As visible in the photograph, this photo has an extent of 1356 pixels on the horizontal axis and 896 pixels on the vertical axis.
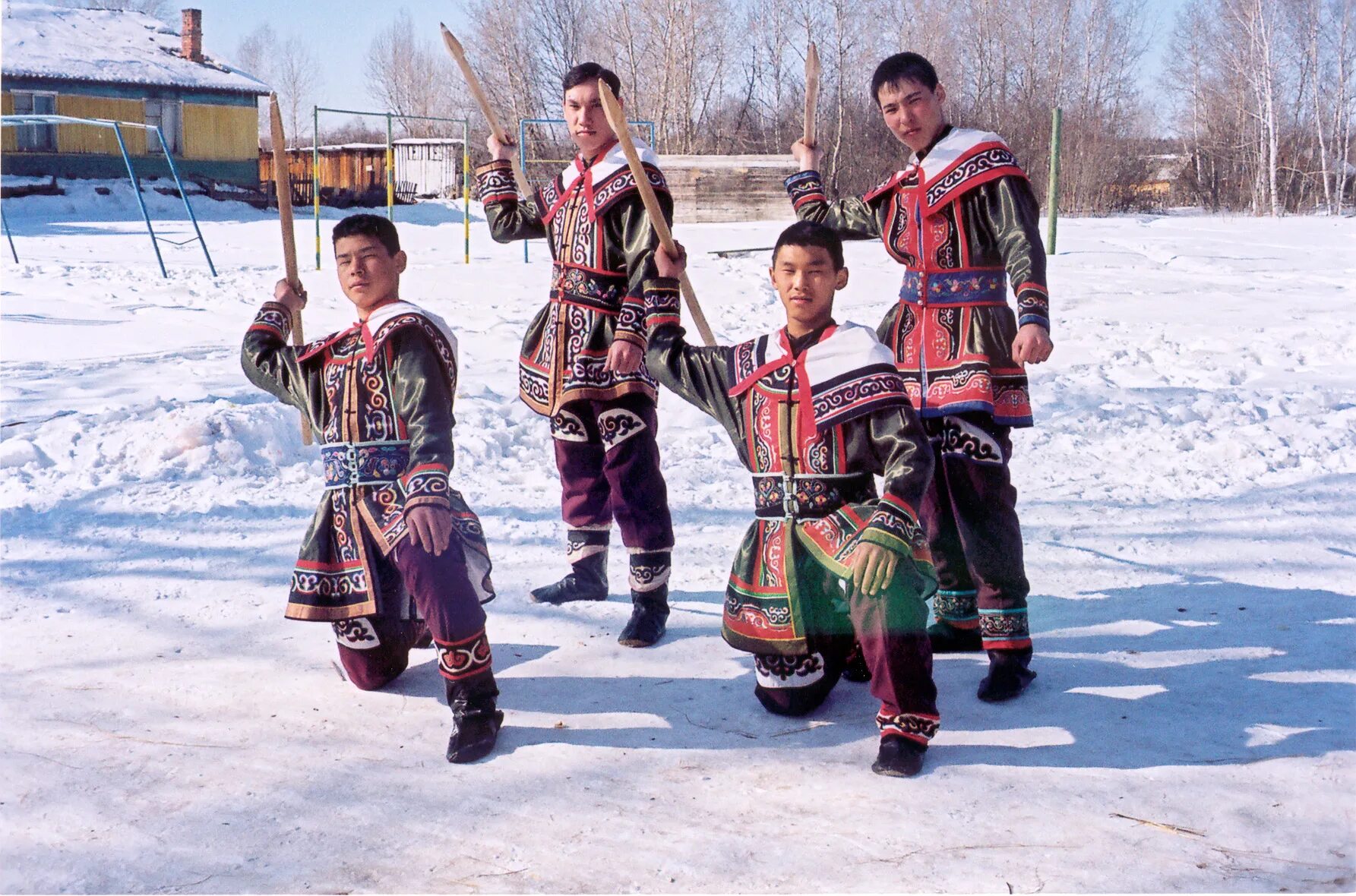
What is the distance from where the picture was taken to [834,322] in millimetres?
3098

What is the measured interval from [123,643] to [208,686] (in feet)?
1.60

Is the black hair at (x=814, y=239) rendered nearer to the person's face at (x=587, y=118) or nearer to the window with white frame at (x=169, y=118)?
the person's face at (x=587, y=118)

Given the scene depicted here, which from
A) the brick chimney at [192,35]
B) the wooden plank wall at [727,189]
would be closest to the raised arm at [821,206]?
the wooden plank wall at [727,189]

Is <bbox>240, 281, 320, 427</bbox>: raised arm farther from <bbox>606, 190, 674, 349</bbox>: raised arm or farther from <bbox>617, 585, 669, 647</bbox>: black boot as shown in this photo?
<bbox>617, 585, 669, 647</bbox>: black boot

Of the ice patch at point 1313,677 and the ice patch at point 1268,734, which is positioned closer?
the ice patch at point 1268,734

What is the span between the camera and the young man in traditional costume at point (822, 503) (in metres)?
2.82

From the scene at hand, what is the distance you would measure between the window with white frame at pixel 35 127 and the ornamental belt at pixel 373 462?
2961cm

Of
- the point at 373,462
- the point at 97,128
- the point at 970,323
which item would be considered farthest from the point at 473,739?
the point at 97,128

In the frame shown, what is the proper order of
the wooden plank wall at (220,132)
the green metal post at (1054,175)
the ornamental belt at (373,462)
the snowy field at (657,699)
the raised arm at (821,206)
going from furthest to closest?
the wooden plank wall at (220,132)
the green metal post at (1054,175)
the raised arm at (821,206)
the ornamental belt at (373,462)
the snowy field at (657,699)

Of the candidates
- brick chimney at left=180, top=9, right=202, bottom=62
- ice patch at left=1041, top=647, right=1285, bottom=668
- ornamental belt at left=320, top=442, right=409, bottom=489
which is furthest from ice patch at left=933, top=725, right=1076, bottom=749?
brick chimney at left=180, top=9, right=202, bottom=62

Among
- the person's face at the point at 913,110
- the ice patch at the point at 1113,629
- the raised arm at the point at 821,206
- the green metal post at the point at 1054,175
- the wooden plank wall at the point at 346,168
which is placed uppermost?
the wooden plank wall at the point at 346,168

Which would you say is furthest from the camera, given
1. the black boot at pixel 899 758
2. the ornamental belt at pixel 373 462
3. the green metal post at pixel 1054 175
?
the green metal post at pixel 1054 175

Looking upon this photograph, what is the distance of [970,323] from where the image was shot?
3359 millimetres

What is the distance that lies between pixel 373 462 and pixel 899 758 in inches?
58.6
